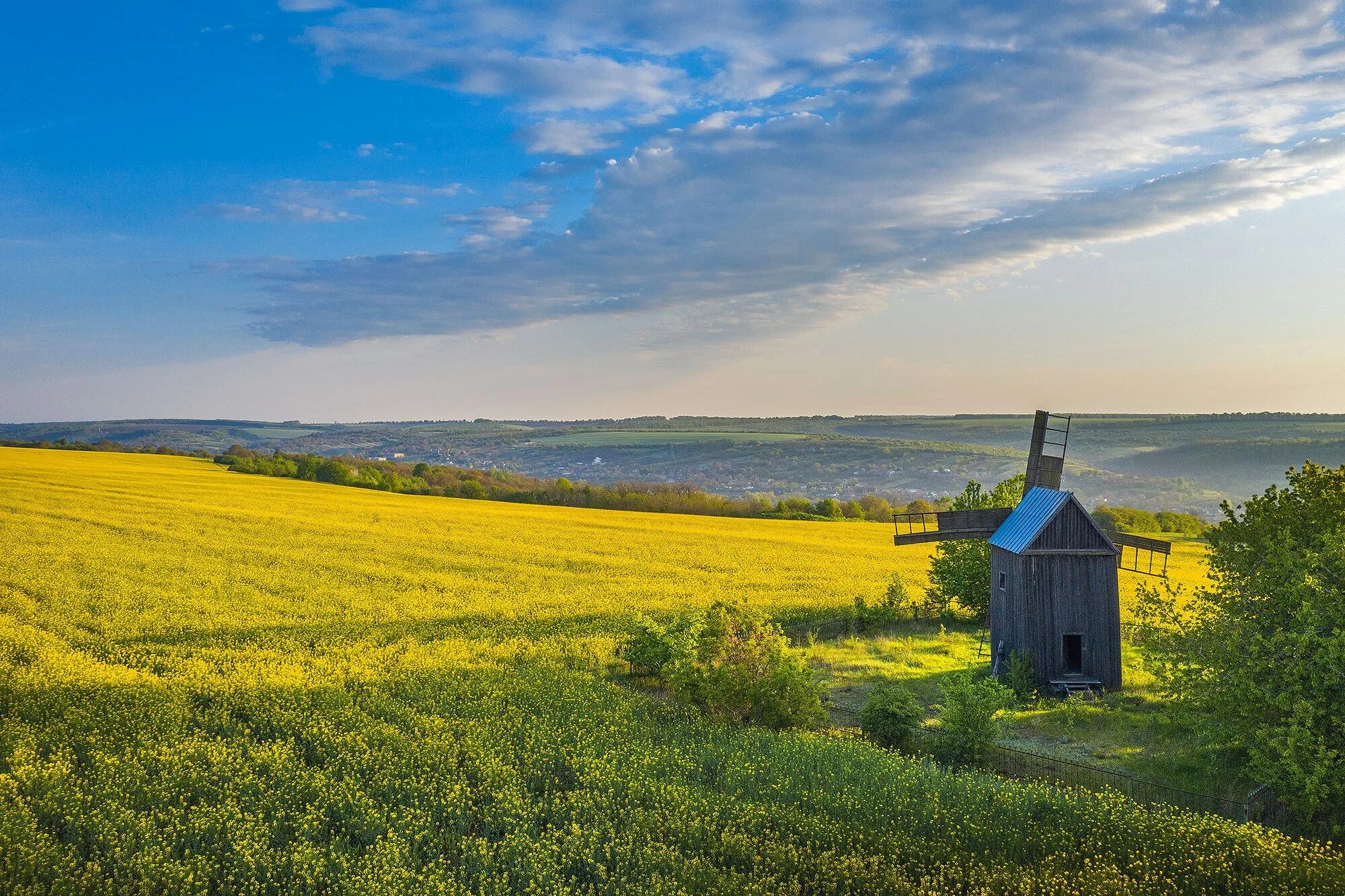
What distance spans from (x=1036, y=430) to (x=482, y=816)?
24.3 m

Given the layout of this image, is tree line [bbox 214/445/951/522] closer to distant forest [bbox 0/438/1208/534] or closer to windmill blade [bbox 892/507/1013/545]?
distant forest [bbox 0/438/1208/534]

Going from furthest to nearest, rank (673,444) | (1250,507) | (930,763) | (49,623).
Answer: (673,444) < (49,623) < (1250,507) < (930,763)

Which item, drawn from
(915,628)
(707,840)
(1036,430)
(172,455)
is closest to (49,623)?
(707,840)

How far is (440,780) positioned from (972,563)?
27.4 meters

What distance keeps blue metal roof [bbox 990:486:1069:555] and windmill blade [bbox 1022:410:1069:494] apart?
64 centimetres

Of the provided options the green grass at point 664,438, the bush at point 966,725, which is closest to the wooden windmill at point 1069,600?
the bush at point 966,725

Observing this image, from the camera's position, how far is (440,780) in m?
16.6

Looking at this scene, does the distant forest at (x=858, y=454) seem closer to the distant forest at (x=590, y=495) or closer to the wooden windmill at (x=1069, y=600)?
the distant forest at (x=590, y=495)

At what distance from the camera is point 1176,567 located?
5656 centimetres

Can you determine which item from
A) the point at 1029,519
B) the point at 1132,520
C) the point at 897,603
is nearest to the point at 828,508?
the point at 1132,520

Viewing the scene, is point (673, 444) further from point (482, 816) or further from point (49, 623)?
point (482, 816)

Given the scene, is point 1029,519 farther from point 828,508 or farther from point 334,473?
point 334,473

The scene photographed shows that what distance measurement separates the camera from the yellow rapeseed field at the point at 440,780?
12.9 metres

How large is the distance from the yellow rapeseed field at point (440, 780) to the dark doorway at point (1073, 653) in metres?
10.6
